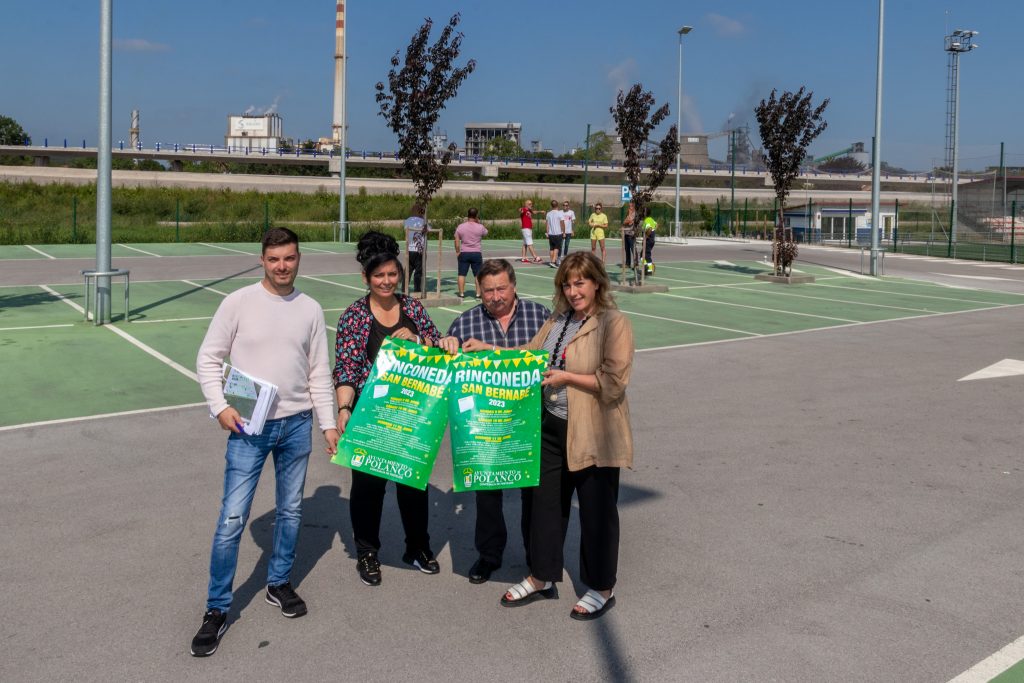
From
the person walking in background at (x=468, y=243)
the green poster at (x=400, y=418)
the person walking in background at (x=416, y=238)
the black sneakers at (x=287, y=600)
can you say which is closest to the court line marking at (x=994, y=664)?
the green poster at (x=400, y=418)

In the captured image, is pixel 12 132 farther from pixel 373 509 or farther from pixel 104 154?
pixel 373 509

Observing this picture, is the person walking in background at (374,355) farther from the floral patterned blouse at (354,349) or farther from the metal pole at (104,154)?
the metal pole at (104,154)

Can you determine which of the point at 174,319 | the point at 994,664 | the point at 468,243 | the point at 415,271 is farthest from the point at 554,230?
the point at 994,664

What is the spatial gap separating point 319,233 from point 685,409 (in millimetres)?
30394

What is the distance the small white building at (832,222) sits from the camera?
43.6 meters

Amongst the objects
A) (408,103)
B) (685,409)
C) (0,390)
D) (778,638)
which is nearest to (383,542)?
(778,638)

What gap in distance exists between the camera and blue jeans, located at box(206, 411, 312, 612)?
438 cm

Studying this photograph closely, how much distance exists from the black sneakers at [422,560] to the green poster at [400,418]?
780 mm

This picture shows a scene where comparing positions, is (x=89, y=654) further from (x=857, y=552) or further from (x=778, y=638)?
(x=857, y=552)

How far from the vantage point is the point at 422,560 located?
529cm

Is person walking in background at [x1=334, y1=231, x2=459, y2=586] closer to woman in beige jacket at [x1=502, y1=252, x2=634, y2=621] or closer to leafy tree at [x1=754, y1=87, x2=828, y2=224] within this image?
woman in beige jacket at [x1=502, y1=252, x2=634, y2=621]

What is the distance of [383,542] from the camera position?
18.8 ft

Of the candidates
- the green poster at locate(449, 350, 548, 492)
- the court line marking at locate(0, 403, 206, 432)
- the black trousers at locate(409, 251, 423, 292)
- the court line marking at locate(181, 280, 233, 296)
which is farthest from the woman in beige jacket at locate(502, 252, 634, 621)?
the court line marking at locate(181, 280, 233, 296)

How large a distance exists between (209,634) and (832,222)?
46.0 m
